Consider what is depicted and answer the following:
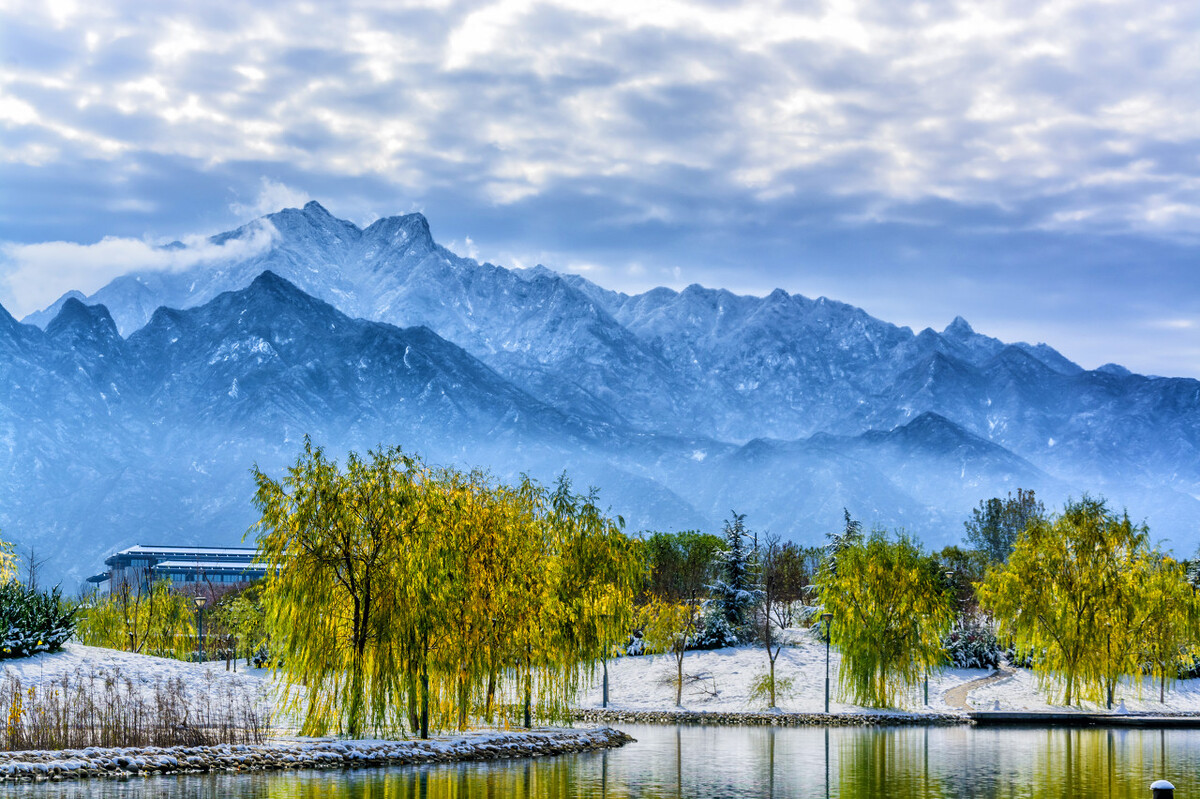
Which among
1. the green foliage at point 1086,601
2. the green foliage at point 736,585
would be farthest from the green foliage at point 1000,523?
the green foliage at point 1086,601

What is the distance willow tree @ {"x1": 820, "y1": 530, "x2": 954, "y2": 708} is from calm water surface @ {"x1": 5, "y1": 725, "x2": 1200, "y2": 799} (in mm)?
12611

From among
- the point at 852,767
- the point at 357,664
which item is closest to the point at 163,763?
the point at 357,664

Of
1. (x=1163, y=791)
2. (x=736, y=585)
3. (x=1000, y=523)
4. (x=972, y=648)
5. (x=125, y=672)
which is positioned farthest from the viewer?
(x=1000, y=523)

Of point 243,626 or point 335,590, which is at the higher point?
point 335,590

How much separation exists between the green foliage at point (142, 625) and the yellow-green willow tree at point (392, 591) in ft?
134

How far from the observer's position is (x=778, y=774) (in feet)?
125

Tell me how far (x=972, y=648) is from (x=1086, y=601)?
22.2m

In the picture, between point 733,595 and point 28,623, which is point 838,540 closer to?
point 733,595

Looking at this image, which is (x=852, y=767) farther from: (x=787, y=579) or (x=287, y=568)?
(x=787, y=579)

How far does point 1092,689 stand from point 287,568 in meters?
49.1

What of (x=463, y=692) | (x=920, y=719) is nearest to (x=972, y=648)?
(x=920, y=719)

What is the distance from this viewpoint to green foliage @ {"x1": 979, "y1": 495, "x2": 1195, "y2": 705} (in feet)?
214

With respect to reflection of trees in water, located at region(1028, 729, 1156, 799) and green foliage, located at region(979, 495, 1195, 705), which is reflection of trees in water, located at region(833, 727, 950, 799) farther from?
green foliage, located at region(979, 495, 1195, 705)

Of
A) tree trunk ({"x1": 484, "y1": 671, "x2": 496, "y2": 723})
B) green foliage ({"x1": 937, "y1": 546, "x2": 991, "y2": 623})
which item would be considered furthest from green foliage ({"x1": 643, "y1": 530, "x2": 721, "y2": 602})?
tree trunk ({"x1": 484, "y1": 671, "x2": 496, "y2": 723})
